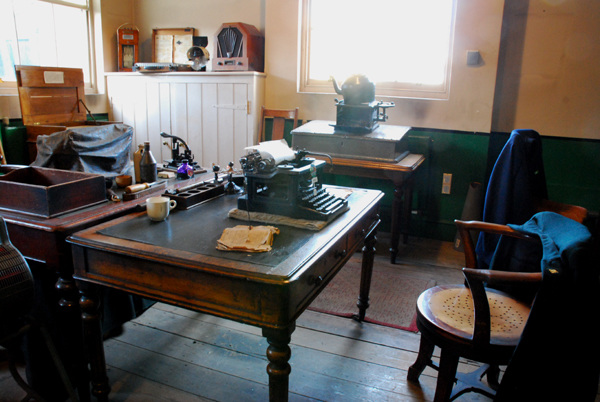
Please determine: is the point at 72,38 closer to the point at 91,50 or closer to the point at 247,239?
the point at 91,50

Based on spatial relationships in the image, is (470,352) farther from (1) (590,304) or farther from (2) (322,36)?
(2) (322,36)

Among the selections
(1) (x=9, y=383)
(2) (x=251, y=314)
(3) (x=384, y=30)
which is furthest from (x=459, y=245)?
(1) (x=9, y=383)

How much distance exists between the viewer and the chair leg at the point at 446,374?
167 centimetres

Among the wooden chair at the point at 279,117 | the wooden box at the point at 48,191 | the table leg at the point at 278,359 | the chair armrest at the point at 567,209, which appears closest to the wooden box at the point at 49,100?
the wooden chair at the point at 279,117

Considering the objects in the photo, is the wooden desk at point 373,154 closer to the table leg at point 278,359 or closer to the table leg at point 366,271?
the table leg at point 366,271

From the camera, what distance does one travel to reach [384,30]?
4199 mm

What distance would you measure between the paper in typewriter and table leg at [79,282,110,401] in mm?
535

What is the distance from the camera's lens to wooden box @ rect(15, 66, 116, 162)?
4.04 meters

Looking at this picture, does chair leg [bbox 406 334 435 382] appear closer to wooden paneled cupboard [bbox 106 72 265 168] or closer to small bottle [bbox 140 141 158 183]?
small bottle [bbox 140 141 158 183]

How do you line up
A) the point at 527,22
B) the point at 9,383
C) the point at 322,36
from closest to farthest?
the point at 9,383, the point at 527,22, the point at 322,36

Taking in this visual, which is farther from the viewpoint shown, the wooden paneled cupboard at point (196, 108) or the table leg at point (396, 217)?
the wooden paneled cupboard at point (196, 108)

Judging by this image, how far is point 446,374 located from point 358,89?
234cm

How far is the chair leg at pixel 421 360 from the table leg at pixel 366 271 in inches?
21.5

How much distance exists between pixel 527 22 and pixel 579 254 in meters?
3.00
